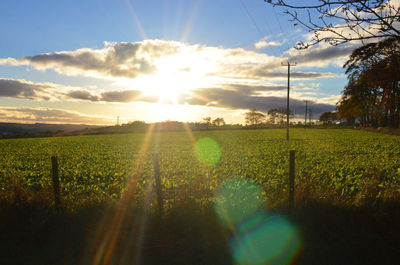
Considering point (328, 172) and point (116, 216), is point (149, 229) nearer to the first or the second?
point (116, 216)

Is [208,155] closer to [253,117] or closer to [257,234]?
[257,234]

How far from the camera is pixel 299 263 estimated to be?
507 cm

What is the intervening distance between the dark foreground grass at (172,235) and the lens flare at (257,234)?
0.16m

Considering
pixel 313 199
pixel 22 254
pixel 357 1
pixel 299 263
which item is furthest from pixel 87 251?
pixel 357 1

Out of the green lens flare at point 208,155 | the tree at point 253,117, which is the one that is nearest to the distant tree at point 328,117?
the tree at point 253,117

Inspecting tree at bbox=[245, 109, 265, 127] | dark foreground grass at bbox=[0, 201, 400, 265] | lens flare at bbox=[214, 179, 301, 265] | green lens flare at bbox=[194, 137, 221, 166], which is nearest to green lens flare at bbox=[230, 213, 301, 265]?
lens flare at bbox=[214, 179, 301, 265]

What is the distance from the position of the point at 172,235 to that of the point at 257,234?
1.87m

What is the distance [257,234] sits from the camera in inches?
231

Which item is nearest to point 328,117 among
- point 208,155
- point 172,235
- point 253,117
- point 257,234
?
point 253,117

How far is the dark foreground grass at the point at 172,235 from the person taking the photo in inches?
205

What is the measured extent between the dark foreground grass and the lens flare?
157mm

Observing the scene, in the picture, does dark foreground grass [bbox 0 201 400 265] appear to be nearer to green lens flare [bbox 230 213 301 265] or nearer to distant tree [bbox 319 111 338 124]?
green lens flare [bbox 230 213 301 265]

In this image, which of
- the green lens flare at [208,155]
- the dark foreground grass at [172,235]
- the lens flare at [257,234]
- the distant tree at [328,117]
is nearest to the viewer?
the dark foreground grass at [172,235]

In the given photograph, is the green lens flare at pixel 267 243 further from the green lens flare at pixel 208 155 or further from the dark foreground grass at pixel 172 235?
the green lens flare at pixel 208 155
